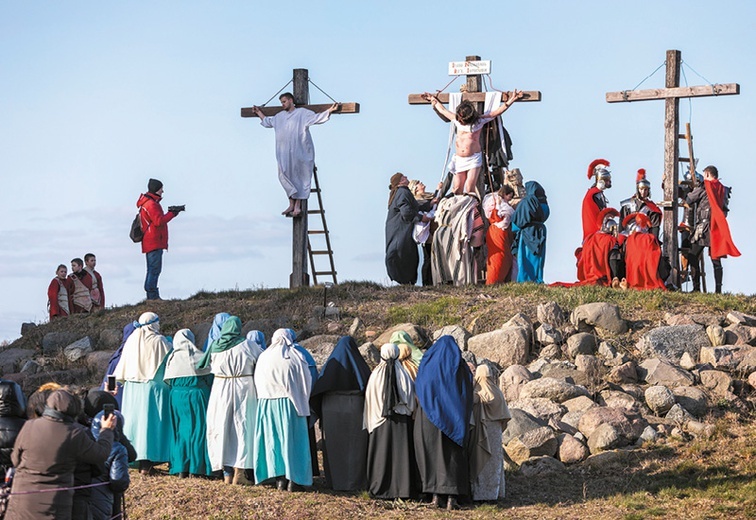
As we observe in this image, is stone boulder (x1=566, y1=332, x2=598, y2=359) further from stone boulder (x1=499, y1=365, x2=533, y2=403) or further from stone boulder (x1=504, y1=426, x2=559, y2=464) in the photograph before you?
stone boulder (x1=504, y1=426, x2=559, y2=464)

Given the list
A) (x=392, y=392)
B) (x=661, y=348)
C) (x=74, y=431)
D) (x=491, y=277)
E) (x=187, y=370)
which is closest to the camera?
(x=74, y=431)

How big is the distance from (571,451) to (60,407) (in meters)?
6.73

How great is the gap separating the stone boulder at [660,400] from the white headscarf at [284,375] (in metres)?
4.42

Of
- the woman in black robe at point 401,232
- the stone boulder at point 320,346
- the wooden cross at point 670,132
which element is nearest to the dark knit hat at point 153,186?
the woman in black robe at point 401,232

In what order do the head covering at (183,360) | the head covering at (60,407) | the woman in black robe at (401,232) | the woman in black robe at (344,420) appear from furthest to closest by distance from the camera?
the woman in black robe at (401,232) → the head covering at (183,360) → the woman in black robe at (344,420) → the head covering at (60,407)

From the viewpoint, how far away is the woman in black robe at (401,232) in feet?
62.2

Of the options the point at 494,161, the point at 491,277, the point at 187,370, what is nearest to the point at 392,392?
the point at 187,370

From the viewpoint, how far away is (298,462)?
40.2 feet

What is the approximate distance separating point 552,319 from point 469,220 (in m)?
2.76

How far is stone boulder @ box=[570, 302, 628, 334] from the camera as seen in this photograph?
1636cm

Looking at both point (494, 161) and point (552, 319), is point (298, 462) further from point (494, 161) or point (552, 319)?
point (494, 161)

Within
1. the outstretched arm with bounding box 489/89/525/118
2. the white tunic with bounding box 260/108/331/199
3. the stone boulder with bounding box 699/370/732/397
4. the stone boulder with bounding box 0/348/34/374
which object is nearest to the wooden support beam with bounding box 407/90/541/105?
the outstretched arm with bounding box 489/89/525/118

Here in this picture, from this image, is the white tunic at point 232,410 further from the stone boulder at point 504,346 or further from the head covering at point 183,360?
the stone boulder at point 504,346

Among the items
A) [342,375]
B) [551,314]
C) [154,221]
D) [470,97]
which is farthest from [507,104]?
[342,375]
